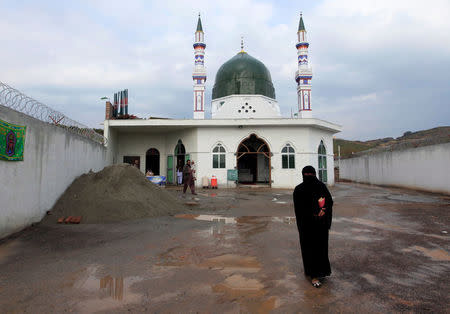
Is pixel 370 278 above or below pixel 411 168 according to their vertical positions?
below

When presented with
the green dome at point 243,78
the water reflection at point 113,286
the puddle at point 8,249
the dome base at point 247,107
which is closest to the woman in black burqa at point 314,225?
the water reflection at point 113,286

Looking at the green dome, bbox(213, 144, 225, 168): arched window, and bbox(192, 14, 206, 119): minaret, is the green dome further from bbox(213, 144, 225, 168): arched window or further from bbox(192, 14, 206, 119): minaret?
bbox(213, 144, 225, 168): arched window

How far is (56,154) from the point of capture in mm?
6934

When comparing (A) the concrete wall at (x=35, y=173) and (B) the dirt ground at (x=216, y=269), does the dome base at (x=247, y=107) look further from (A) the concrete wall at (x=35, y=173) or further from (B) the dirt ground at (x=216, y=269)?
(B) the dirt ground at (x=216, y=269)

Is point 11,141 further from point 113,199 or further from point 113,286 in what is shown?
point 113,286

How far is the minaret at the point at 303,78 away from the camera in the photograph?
21.3 m

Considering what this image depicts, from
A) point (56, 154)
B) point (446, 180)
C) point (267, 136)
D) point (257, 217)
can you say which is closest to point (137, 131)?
point (267, 136)

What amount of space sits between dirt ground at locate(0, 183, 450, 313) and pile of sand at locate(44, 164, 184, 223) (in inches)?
24.7

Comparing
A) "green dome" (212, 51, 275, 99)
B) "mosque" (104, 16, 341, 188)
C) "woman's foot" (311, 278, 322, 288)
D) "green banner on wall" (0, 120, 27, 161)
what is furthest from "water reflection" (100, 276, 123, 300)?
"green dome" (212, 51, 275, 99)

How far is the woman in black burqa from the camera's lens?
3055 millimetres

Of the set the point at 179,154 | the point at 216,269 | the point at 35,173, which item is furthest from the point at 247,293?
the point at 179,154

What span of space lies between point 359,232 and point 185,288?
4120 millimetres

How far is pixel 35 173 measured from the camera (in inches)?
230

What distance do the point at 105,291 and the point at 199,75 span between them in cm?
2007
